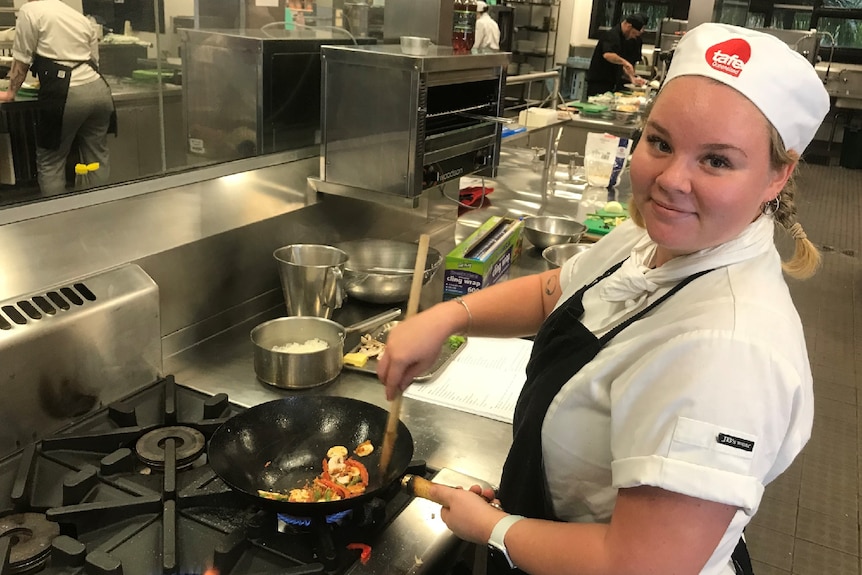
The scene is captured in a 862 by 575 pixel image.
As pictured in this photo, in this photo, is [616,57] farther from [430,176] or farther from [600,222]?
[430,176]

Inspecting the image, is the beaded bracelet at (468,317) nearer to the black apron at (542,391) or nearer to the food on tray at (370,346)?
the black apron at (542,391)

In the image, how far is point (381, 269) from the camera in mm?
1960

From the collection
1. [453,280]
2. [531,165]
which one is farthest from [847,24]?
[453,280]

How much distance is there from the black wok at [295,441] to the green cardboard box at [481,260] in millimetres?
657

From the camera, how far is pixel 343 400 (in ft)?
4.23

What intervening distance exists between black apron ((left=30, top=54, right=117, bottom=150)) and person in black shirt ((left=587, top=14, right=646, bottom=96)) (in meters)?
5.76

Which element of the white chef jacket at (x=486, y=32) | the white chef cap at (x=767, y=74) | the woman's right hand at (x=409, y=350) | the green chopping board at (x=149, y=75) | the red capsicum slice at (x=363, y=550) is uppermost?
the white chef jacket at (x=486, y=32)

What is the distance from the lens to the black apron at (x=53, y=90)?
5.43ft

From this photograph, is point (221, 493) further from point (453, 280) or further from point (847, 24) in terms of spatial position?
point (847, 24)

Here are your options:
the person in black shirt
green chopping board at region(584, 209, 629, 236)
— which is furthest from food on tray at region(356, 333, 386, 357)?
the person in black shirt

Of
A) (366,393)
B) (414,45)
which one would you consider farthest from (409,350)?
(414,45)

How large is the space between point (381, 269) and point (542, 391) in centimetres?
107

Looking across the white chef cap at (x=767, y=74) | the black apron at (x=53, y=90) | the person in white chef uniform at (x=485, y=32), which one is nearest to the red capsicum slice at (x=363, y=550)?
the white chef cap at (x=767, y=74)

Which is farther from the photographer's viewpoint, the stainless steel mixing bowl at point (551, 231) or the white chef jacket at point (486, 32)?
the white chef jacket at point (486, 32)
